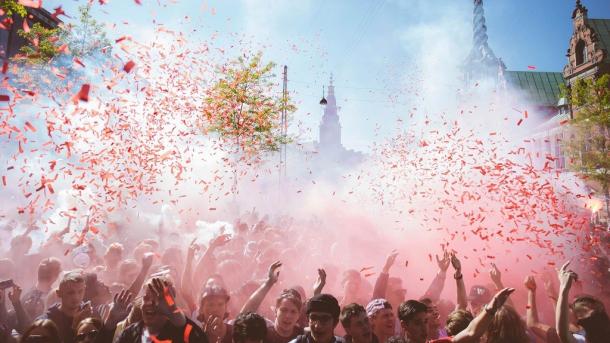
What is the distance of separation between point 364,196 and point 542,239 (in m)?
8.46

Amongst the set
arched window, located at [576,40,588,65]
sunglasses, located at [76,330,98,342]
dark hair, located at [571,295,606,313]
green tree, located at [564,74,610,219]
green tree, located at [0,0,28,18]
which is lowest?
sunglasses, located at [76,330,98,342]

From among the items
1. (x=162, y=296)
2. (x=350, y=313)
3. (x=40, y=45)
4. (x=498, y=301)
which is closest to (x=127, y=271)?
(x=162, y=296)

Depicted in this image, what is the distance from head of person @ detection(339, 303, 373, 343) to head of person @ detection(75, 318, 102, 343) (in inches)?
98.6

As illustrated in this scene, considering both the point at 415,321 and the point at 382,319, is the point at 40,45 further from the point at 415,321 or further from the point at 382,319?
the point at 415,321

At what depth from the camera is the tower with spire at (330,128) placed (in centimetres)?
15038

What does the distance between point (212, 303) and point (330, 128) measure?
496 feet

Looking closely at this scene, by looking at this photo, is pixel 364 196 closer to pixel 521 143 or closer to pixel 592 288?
pixel 592 288

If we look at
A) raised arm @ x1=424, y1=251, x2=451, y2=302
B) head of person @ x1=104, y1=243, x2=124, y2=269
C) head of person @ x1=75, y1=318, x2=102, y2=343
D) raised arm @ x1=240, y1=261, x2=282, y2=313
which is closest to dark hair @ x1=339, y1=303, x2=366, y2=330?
raised arm @ x1=240, y1=261, x2=282, y2=313

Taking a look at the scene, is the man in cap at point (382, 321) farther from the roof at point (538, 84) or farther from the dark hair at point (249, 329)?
the roof at point (538, 84)

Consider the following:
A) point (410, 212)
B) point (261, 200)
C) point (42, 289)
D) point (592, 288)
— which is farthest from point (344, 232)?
point (261, 200)

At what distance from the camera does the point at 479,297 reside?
568 centimetres

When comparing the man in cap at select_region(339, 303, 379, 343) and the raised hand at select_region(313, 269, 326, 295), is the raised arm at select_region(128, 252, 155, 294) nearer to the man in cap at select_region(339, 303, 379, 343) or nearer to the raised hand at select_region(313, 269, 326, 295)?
the raised hand at select_region(313, 269, 326, 295)

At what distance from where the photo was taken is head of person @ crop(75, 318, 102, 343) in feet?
12.1

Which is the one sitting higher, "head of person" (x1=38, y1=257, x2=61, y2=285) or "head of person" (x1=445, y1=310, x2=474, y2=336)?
"head of person" (x1=38, y1=257, x2=61, y2=285)
